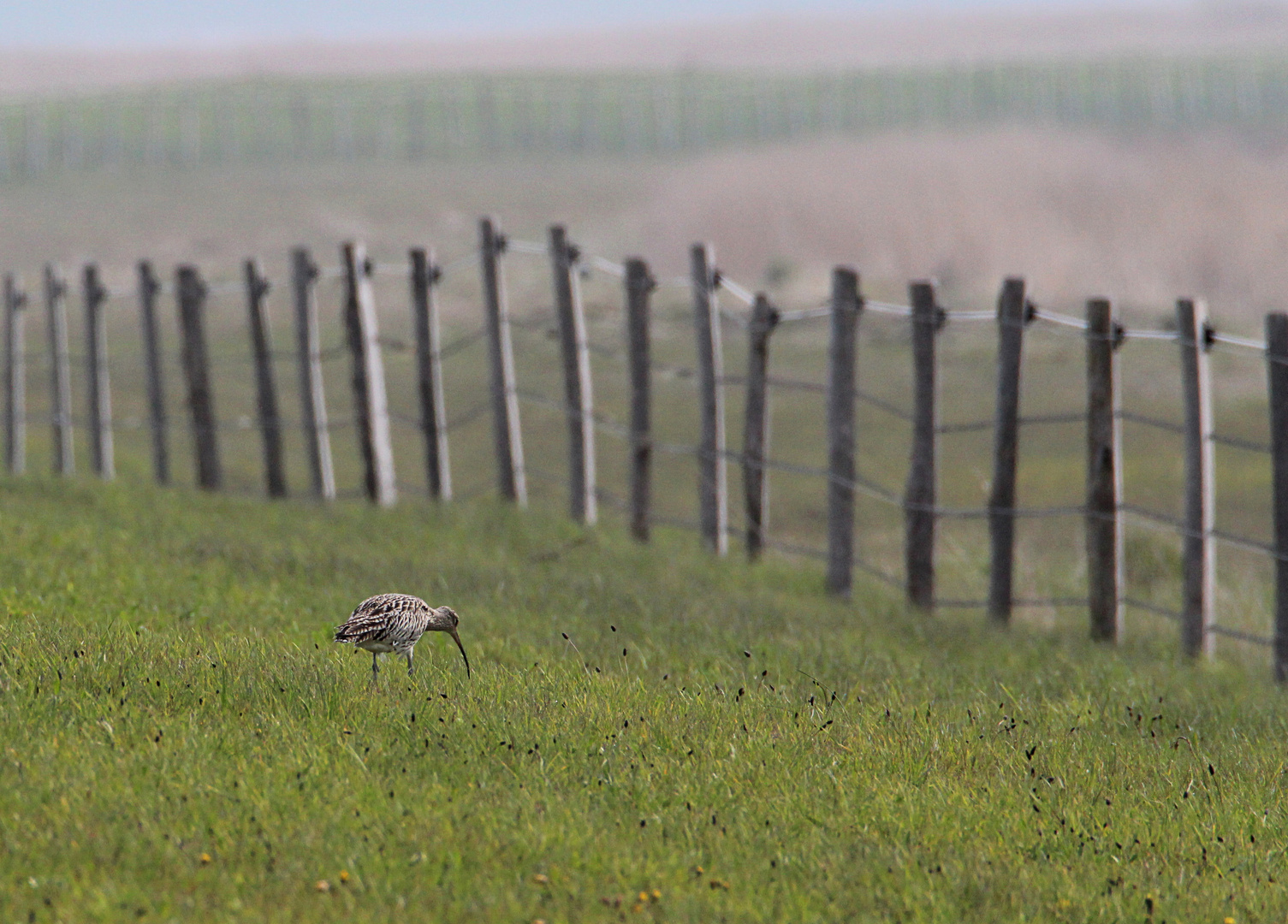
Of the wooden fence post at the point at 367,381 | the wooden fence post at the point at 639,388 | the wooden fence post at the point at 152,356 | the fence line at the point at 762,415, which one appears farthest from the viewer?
the wooden fence post at the point at 152,356

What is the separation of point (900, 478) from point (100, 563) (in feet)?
42.5

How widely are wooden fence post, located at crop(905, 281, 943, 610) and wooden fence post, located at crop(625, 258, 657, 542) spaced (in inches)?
104

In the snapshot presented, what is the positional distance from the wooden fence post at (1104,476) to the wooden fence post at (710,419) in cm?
318

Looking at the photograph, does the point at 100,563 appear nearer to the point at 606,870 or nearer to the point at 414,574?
the point at 414,574

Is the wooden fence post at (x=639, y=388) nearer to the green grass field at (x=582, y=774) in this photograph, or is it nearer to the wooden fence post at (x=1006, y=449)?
the wooden fence post at (x=1006, y=449)

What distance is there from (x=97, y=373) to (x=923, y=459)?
11012mm

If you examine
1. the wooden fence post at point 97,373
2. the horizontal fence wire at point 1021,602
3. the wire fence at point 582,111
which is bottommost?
the horizontal fence wire at point 1021,602

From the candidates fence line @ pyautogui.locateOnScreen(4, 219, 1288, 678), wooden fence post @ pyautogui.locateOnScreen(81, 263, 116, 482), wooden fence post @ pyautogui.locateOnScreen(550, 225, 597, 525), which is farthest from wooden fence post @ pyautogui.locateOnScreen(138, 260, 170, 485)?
wooden fence post @ pyautogui.locateOnScreen(550, 225, 597, 525)

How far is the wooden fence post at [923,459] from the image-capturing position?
1100cm

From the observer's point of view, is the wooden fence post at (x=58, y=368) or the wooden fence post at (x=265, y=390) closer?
the wooden fence post at (x=265, y=390)

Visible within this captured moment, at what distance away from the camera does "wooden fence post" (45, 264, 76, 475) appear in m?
19.0

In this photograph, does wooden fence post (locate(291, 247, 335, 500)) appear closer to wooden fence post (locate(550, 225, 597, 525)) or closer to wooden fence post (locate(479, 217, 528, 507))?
wooden fence post (locate(479, 217, 528, 507))

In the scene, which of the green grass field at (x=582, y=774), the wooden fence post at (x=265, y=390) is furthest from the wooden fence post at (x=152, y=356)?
the green grass field at (x=582, y=774)

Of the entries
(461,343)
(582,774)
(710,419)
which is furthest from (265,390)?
(582,774)
